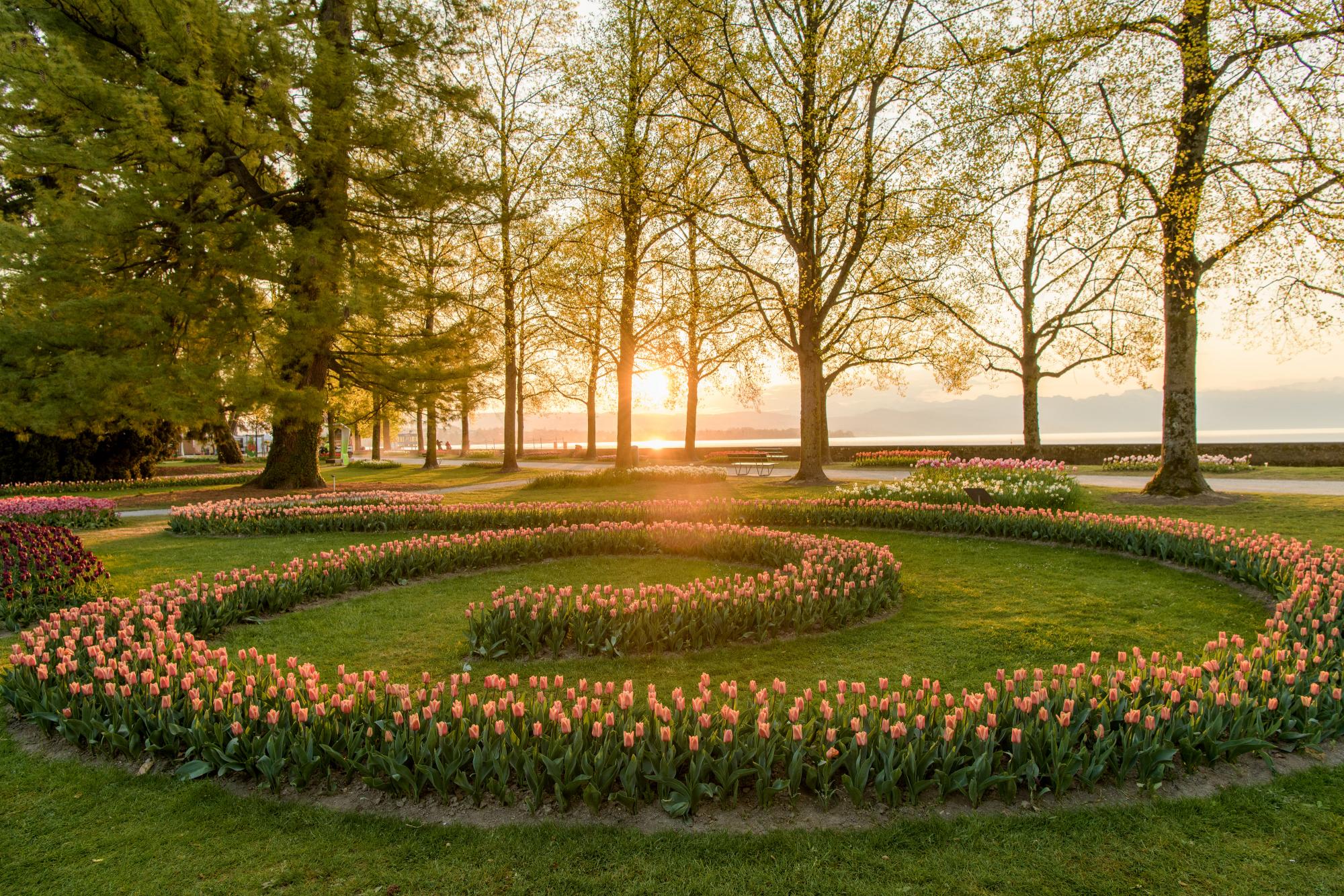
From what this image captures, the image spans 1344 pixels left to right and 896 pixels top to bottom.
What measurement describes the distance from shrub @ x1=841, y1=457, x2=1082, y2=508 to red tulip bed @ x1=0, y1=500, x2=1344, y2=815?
7.67 m

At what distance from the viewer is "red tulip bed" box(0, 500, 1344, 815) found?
3.40m

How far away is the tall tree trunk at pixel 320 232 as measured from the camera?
1594cm

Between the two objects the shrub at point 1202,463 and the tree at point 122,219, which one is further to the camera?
the shrub at point 1202,463

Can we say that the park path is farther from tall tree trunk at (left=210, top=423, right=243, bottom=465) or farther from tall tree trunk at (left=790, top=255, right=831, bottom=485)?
tall tree trunk at (left=210, top=423, right=243, bottom=465)

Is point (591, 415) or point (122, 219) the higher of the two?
point (122, 219)

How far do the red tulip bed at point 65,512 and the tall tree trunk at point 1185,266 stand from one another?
2079cm

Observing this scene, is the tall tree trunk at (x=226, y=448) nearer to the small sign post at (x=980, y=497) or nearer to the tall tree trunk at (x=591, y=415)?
the tall tree trunk at (x=591, y=415)

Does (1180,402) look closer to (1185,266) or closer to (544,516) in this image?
(1185,266)

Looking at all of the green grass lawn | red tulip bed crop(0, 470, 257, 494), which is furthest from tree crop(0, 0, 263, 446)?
the green grass lawn

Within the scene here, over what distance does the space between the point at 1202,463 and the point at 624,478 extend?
1800cm

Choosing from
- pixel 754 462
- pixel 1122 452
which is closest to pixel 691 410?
pixel 754 462

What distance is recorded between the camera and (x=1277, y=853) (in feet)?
9.88

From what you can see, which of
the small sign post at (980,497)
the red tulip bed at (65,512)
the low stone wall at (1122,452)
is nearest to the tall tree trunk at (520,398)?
the low stone wall at (1122,452)

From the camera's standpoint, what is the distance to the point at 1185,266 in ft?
43.7
